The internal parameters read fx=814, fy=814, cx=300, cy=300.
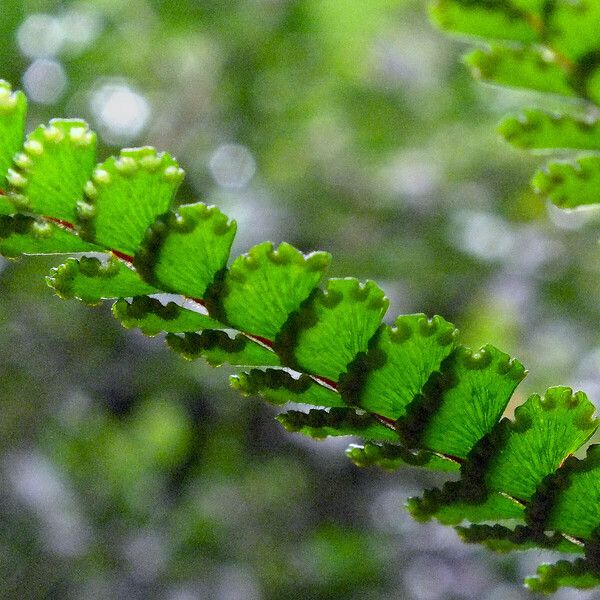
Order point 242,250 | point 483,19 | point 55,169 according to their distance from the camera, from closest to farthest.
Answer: point 55,169 < point 483,19 < point 242,250

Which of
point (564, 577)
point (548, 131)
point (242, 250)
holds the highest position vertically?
point (548, 131)

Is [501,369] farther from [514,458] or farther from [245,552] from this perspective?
[245,552]

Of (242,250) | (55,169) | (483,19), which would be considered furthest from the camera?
(242,250)

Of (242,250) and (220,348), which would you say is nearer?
(220,348)

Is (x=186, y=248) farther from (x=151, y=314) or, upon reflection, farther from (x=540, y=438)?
(x=540, y=438)

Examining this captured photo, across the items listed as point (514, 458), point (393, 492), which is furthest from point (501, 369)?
point (393, 492)

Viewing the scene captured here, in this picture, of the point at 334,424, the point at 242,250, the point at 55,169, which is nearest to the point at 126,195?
the point at 55,169

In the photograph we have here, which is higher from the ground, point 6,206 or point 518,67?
point 518,67
